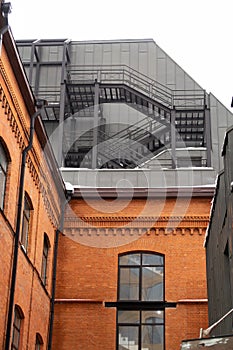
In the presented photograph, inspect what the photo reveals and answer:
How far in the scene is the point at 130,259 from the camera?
73.3ft

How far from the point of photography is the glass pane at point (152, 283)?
21.7 metres

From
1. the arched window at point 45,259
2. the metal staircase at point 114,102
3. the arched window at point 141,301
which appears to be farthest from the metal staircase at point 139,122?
the arched window at point 45,259

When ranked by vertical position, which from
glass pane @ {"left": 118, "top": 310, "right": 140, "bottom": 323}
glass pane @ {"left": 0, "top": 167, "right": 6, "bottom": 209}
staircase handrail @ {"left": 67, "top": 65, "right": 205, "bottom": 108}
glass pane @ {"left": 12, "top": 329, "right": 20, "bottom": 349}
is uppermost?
staircase handrail @ {"left": 67, "top": 65, "right": 205, "bottom": 108}

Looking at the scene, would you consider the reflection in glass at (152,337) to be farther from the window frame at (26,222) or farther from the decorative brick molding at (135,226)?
the window frame at (26,222)

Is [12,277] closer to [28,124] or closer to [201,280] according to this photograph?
[28,124]

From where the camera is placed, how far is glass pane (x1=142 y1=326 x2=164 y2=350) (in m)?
21.0

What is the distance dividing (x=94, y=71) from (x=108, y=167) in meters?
5.72

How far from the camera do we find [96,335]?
21.0 m

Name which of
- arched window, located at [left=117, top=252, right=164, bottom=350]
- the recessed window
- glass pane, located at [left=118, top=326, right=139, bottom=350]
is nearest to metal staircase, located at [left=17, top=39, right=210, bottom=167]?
arched window, located at [left=117, top=252, right=164, bottom=350]

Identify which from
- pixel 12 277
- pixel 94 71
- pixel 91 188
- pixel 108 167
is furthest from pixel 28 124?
pixel 94 71

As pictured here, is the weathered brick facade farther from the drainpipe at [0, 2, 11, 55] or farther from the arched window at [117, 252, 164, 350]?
the arched window at [117, 252, 164, 350]

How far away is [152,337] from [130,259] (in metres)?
2.75

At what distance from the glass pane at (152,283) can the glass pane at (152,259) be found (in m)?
0.19

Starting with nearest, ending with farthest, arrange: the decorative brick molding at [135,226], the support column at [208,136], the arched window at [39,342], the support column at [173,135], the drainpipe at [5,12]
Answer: the drainpipe at [5,12], the arched window at [39,342], the decorative brick molding at [135,226], the support column at [173,135], the support column at [208,136]
